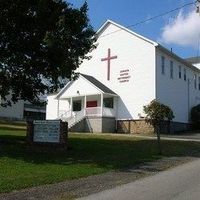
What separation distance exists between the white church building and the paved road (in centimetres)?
2727

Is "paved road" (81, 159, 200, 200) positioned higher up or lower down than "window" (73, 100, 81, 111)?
lower down

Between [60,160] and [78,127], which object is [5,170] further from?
[78,127]

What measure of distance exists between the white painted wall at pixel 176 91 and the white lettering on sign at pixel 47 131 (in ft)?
72.6

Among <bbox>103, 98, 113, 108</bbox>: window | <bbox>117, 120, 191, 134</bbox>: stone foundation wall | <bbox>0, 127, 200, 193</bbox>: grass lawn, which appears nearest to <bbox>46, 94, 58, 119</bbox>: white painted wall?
<bbox>103, 98, 113, 108</bbox>: window

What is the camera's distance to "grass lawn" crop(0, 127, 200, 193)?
45.8 feet

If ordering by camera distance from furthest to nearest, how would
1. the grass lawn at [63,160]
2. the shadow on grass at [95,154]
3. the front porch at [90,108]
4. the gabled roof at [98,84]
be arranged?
the gabled roof at [98,84]
the front porch at [90,108]
the shadow on grass at [95,154]
the grass lawn at [63,160]

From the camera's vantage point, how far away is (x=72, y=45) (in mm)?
21734

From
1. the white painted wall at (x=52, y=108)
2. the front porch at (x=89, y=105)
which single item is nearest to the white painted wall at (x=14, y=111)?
the white painted wall at (x=52, y=108)

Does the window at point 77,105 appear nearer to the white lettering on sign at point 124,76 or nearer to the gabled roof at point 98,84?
the gabled roof at point 98,84

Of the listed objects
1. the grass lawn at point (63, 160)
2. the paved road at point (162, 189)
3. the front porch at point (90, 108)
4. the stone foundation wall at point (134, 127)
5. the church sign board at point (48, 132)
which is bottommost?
the paved road at point (162, 189)

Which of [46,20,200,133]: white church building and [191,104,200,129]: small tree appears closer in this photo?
[46,20,200,133]: white church building

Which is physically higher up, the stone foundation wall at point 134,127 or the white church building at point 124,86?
the white church building at point 124,86

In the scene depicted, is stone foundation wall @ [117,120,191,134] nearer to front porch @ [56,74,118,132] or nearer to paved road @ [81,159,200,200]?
front porch @ [56,74,118,132]

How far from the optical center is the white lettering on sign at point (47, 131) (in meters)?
21.4
